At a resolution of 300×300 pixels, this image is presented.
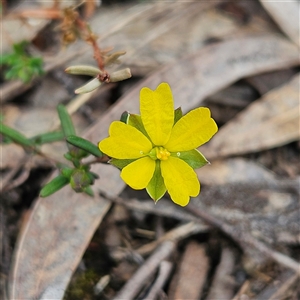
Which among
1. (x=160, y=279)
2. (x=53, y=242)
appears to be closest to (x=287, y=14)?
(x=160, y=279)

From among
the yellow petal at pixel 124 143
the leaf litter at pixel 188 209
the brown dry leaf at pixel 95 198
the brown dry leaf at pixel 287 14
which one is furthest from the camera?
the brown dry leaf at pixel 287 14

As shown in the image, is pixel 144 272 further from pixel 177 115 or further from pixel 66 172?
pixel 177 115

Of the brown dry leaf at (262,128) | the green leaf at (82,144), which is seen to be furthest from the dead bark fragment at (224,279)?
the green leaf at (82,144)

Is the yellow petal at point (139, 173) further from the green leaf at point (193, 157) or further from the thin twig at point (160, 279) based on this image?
the thin twig at point (160, 279)

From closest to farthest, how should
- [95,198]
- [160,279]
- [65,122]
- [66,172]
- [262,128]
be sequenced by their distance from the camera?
1. [66,172]
2. [160,279]
3. [65,122]
4. [95,198]
5. [262,128]

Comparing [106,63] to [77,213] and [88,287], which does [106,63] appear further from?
[88,287]

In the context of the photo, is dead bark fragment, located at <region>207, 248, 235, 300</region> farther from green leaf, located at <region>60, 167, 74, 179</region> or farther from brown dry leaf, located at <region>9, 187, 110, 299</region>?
green leaf, located at <region>60, 167, 74, 179</region>

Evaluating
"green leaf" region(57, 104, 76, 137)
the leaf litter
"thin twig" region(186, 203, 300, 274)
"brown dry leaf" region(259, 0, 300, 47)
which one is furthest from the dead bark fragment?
"brown dry leaf" region(259, 0, 300, 47)
